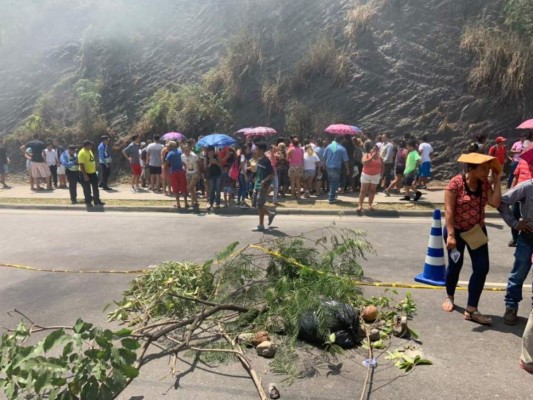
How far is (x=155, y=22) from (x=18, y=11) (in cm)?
1184

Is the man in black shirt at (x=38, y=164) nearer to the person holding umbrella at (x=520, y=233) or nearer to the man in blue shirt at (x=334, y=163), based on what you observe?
the man in blue shirt at (x=334, y=163)

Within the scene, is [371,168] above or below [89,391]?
above

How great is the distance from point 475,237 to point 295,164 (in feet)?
26.0

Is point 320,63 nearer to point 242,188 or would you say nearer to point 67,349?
point 242,188

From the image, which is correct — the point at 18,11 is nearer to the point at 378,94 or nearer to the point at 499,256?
the point at 378,94

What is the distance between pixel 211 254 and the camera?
748 cm

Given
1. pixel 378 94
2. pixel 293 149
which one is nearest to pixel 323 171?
pixel 293 149

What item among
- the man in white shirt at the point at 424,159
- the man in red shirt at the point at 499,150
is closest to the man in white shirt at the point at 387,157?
the man in white shirt at the point at 424,159

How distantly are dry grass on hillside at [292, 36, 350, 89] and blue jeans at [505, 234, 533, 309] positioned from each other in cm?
1321

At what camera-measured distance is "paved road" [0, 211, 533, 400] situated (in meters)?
3.60

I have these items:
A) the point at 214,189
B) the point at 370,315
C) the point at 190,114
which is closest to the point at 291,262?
the point at 370,315

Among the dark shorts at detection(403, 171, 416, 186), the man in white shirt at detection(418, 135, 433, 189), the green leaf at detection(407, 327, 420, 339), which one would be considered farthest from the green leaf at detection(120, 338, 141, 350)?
the man in white shirt at detection(418, 135, 433, 189)

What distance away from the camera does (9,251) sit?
316 inches

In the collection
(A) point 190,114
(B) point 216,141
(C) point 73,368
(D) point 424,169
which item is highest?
(A) point 190,114
